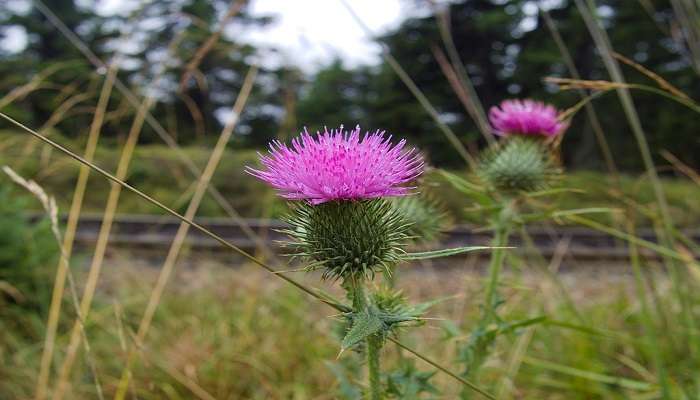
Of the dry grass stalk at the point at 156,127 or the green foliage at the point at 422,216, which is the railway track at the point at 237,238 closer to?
the dry grass stalk at the point at 156,127

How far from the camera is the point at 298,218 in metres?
1.33

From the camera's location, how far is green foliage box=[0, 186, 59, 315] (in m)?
4.36

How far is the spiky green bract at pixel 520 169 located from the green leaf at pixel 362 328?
3.40 ft

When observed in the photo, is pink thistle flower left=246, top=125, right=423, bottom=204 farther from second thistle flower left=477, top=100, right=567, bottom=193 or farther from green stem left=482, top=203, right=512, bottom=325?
second thistle flower left=477, top=100, right=567, bottom=193

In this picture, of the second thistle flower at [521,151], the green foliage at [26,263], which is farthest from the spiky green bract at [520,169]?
the green foliage at [26,263]

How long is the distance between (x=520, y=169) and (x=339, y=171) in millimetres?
1027

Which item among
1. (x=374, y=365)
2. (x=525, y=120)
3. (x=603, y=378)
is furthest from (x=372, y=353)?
(x=603, y=378)

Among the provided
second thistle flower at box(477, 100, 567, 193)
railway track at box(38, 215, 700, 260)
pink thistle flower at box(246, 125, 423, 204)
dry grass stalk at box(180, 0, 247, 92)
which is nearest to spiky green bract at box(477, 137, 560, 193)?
second thistle flower at box(477, 100, 567, 193)

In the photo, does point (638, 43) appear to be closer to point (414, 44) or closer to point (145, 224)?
point (414, 44)

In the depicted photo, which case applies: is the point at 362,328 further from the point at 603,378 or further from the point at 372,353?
the point at 603,378

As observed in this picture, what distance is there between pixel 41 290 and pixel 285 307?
69.4 inches

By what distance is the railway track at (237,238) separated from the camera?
7547 mm

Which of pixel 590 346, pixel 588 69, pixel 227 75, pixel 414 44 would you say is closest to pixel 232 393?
pixel 590 346

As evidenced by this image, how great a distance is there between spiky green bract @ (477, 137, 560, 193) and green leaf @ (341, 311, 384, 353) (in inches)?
40.8
